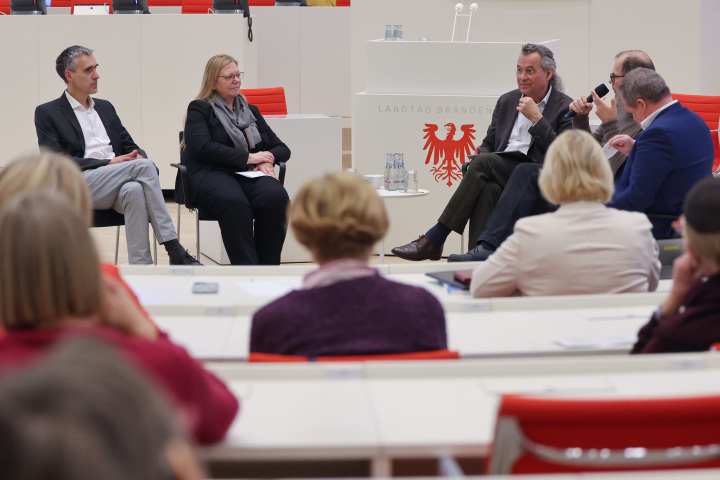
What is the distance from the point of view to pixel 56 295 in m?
1.30

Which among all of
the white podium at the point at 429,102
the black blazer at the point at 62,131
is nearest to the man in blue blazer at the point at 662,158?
the white podium at the point at 429,102

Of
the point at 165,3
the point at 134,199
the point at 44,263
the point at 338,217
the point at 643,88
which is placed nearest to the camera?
the point at 44,263

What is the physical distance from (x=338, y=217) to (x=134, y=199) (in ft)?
9.73

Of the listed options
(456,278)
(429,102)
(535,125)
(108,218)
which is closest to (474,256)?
(535,125)

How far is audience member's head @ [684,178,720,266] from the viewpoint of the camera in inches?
74.2

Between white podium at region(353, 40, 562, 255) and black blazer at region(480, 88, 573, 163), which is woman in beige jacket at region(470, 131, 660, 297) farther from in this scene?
white podium at region(353, 40, 562, 255)

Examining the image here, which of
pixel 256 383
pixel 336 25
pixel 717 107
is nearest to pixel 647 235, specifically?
pixel 256 383

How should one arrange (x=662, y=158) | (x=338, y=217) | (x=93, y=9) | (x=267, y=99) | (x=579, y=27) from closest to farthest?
(x=338, y=217), (x=662, y=158), (x=267, y=99), (x=93, y=9), (x=579, y=27)

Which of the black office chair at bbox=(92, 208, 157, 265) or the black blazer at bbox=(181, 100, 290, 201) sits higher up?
the black blazer at bbox=(181, 100, 290, 201)

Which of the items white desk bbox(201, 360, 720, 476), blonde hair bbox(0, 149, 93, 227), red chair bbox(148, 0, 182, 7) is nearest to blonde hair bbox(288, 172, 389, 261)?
white desk bbox(201, 360, 720, 476)

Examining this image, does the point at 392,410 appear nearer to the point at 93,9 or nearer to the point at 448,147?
the point at 448,147

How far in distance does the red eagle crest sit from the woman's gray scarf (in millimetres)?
1069

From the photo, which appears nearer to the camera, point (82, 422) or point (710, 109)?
point (82, 422)

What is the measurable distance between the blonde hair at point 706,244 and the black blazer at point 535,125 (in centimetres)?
279
